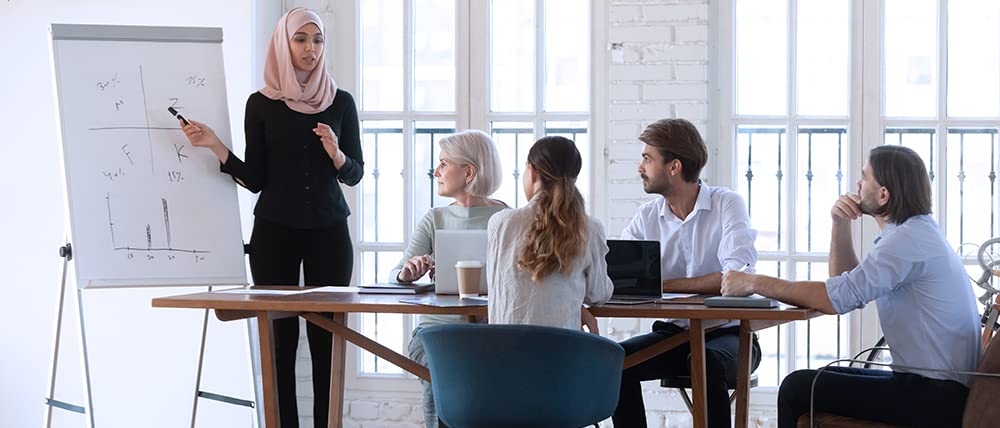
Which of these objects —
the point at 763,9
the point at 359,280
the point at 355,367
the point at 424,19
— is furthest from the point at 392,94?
the point at 763,9

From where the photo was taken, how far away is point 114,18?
4.61 m

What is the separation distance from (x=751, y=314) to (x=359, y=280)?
232 cm

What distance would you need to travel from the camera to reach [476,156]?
3463 mm

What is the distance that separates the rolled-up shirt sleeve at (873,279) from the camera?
271 centimetres

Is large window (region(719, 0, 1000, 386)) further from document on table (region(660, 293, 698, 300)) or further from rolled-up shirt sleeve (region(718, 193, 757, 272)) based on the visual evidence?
document on table (region(660, 293, 698, 300))

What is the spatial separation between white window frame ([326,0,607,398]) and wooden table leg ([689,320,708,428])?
1.63 meters

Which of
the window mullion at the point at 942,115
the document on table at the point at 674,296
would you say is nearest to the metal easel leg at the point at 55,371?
the document on table at the point at 674,296

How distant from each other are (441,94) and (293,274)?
1.26 metres

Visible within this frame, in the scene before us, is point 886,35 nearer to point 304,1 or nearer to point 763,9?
point 763,9

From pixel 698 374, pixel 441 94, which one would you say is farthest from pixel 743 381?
pixel 441 94

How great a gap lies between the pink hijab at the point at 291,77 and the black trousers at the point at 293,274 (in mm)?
421

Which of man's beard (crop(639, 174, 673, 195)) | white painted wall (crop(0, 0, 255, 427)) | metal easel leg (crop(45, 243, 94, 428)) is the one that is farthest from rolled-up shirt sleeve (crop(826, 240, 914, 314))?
white painted wall (crop(0, 0, 255, 427))

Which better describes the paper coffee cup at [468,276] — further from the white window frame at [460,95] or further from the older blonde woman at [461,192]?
the white window frame at [460,95]

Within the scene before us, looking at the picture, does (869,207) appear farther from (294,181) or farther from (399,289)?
(294,181)
